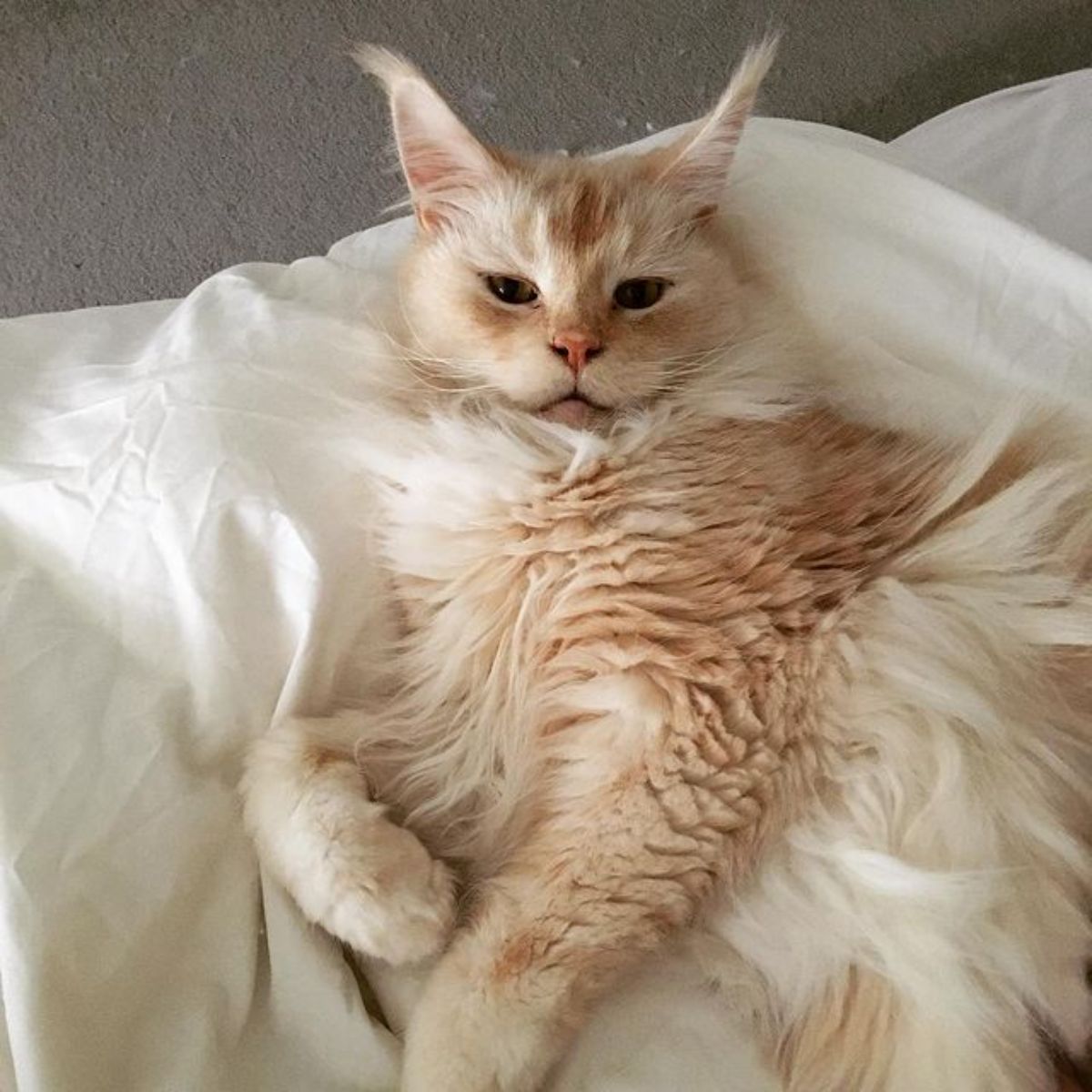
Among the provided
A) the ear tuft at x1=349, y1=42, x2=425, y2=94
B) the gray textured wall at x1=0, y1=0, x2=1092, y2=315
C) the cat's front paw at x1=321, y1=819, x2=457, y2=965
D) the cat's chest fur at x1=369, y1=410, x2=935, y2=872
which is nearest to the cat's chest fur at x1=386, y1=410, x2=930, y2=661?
the cat's chest fur at x1=369, y1=410, x2=935, y2=872

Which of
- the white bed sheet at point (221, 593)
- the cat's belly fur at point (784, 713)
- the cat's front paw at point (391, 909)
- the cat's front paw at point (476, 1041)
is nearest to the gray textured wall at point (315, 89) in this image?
the white bed sheet at point (221, 593)

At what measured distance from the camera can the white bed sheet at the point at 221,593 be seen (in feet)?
3.42

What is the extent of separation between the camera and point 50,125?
79.4 inches

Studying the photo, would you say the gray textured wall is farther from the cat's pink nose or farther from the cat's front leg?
the cat's front leg

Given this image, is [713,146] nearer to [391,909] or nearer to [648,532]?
[648,532]

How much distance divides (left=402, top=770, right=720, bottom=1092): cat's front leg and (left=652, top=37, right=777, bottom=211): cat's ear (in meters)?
0.70

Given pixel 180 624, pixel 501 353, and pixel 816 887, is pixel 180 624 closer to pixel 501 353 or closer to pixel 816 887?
pixel 501 353

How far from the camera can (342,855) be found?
1.05 m

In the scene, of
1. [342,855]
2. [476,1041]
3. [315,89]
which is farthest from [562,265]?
[315,89]

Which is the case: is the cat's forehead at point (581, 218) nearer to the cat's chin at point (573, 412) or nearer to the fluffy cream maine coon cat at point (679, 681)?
the fluffy cream maine coon cat at point (679, 681)

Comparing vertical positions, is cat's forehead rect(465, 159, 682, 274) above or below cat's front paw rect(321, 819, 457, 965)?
above

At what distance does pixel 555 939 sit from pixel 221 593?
1.62 ft

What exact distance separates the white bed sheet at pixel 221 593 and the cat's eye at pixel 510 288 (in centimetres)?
17

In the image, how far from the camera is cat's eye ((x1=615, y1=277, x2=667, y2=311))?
128 cm
